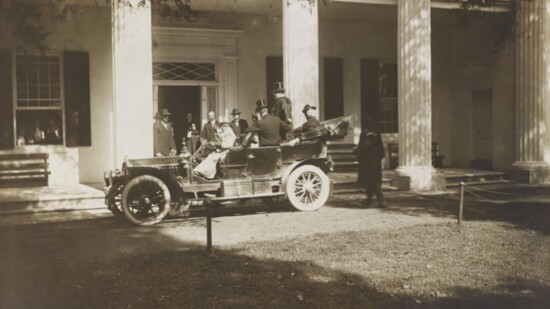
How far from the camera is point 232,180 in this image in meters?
10.1

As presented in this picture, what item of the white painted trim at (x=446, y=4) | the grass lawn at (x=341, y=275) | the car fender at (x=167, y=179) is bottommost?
the grass lawn at (x=341, y=275)

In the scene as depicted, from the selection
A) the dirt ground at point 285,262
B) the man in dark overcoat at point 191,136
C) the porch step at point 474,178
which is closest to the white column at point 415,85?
the porch step at point 474,178

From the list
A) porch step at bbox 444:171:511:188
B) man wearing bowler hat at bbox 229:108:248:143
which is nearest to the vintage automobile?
man wearing bowler hat at bbox 229:108:248:143

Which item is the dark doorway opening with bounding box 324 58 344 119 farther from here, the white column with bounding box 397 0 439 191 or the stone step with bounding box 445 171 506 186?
the stone step with bounding box 445 171 506 186

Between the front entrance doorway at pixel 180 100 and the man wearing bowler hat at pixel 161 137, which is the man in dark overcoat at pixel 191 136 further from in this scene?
the man wearing bowler hat at pixel 161 137

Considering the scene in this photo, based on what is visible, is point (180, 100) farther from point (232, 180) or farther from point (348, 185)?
point (232, 180)

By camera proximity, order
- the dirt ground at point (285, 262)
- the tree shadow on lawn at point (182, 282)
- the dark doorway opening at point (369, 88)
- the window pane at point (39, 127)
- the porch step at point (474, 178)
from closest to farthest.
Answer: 1. the tree shadow on lawn at point (182, 282)
2. the dirt ground at point (285, 262)
3. the window pane at point (39, 127)
4. the porch step at point (474, 178)
5. the dark doorway opening at point (369, 88)

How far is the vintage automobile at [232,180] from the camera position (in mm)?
9469

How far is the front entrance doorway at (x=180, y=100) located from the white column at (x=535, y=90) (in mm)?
8228

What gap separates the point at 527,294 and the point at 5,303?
4553 mm

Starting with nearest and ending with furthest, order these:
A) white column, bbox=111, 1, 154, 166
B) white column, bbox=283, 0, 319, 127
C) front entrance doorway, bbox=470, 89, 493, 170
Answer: white column, bbox=111, 1, 154, 166
white column, bbox=283, 0, 319, 127
front entrance doorway, bbox=470, 89, 493, 170

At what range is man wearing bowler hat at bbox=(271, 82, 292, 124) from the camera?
11.4m

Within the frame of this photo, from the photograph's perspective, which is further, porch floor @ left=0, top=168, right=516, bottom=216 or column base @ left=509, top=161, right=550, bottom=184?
column base @ left=509, top=161, right=550, bottom=184

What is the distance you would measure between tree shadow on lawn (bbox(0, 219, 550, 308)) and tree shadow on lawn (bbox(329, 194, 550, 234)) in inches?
147
